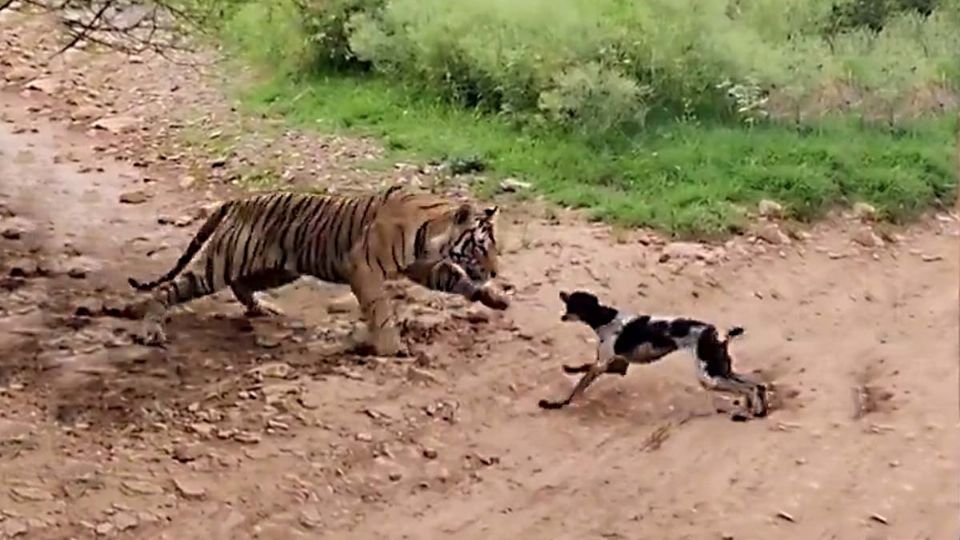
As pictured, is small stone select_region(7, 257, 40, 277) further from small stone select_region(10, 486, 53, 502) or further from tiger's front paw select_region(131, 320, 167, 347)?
small stone select_region(10, 486, 53, 502)

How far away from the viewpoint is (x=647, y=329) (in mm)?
1958

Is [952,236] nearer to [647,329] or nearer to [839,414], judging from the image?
[839,414]

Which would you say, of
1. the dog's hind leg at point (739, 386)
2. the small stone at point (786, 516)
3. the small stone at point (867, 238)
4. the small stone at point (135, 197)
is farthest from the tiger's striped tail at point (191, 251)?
the small stone at point (786, 516)

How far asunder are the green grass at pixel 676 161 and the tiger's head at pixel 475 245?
18 cm

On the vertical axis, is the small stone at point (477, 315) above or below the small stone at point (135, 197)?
below

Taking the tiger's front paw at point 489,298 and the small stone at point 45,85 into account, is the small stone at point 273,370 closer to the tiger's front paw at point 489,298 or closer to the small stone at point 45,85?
the tiger's front paw at point 489,298

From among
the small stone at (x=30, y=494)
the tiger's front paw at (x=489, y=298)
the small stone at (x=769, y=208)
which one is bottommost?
the small stone at (x=30, y=494)

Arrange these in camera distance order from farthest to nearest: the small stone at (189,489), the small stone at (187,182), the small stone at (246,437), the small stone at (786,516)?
the small stone at (187,182) → the small stone at (246,437) → the small stone at (189,489) → the small stone at (786,516)

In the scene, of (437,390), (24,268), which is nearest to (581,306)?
(437,390)

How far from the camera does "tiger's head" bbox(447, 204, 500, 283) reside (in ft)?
7.11

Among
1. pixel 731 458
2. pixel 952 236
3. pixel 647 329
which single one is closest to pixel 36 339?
pixel 647 329

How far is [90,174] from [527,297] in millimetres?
692

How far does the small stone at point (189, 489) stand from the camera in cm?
168

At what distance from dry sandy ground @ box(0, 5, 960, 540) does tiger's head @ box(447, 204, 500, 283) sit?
45 mm
